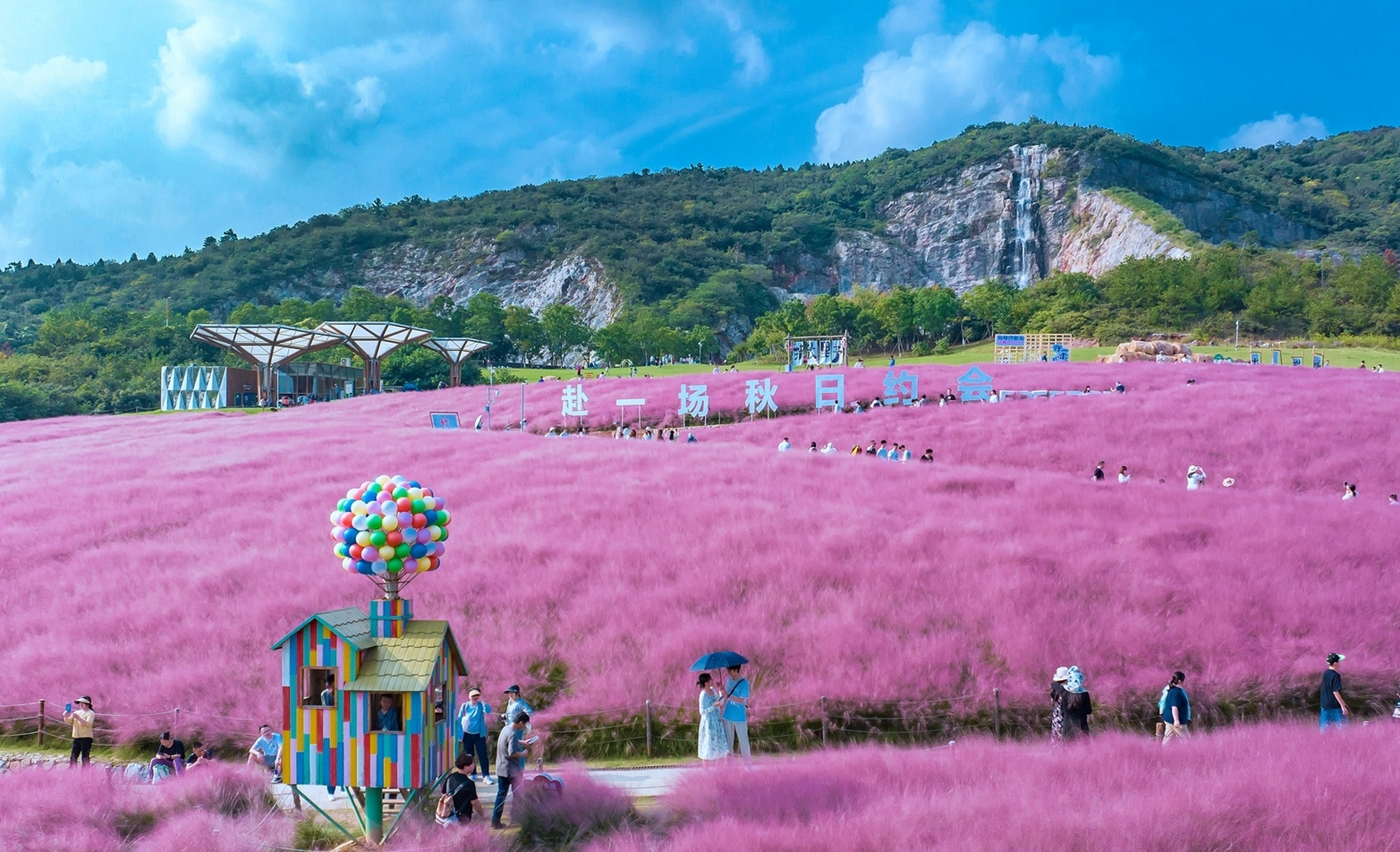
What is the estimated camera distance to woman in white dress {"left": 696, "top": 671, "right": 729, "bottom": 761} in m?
13.0

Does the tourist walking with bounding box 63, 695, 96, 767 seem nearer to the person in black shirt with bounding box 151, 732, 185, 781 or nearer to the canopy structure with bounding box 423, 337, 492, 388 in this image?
the person in black shirt with bounding box 151, 732, 185, 781

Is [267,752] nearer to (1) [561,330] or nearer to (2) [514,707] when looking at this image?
(2) [514,707]

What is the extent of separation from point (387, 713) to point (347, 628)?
1167 millimetres

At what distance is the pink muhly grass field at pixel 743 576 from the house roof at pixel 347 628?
5.05m

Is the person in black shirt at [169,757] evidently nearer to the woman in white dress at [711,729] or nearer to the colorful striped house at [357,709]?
the colorful striped house at [357,709]

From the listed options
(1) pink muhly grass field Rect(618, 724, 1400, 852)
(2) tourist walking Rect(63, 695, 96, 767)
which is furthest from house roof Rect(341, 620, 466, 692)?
(2) tourist walking Rect(63, 695, 96, 767)

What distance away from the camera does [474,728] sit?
13.3 meters

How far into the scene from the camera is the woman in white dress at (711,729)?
13.0 m

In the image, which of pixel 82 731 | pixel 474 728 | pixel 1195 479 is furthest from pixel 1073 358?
pixel 82 731

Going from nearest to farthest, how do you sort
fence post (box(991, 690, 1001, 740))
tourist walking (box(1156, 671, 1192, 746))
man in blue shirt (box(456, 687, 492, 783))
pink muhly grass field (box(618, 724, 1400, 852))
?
pink muhly grass field (box(618, 724, 1400, 852)), man in blue shirt (box(456, 687, 492, 783)), tourist walking (box(1156, 671, 1192, 746)), fence post (box(991, 690, 1001, 740))

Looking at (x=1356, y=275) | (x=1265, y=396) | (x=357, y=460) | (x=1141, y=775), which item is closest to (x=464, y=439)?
(x=357, y=460)

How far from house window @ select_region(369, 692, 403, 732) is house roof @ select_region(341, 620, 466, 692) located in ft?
0.80

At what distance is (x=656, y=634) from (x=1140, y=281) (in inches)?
3962

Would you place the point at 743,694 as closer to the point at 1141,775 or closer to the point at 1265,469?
the point at 1141,775
